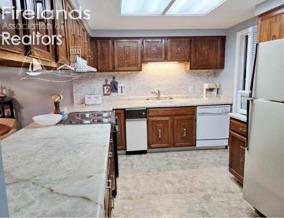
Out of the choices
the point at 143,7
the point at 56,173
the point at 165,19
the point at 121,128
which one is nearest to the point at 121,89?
the point at 121,128

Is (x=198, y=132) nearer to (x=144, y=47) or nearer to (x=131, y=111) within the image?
(x=131, y=111)

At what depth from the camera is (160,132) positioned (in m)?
3.97

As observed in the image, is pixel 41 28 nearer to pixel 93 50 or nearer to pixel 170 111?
pixel 93 50

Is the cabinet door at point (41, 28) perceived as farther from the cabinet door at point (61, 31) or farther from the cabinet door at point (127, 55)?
the cabinet door at point (127, 55)

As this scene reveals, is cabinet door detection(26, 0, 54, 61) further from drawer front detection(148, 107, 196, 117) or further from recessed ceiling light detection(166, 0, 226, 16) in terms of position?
drawer front detection(148, 107, 196, 117)

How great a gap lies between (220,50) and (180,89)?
1052 mm

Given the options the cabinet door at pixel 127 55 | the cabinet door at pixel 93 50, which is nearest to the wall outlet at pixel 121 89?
the cabinet door at pixel 127 55

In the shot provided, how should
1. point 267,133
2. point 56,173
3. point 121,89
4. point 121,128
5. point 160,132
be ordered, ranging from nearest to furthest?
1. point 56,173
2. point 267,133
3. point 121,128
4. point 160,132
5. point 121,89

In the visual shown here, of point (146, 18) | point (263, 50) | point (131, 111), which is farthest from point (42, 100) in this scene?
point (263, 50)

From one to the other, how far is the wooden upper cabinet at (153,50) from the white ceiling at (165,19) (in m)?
0.25

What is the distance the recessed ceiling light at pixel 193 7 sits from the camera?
8.28ft

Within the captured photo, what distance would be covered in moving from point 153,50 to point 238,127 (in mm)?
2148

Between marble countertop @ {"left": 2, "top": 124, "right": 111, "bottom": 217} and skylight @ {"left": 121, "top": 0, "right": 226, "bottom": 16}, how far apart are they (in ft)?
5.13

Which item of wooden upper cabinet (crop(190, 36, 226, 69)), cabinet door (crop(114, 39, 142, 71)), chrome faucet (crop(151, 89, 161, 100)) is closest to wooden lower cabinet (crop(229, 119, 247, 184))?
wooden upper cabinet (crop(190, 36, 226, 69))
